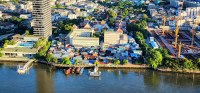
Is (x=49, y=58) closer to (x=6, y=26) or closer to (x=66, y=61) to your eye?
(x=66, y=61)

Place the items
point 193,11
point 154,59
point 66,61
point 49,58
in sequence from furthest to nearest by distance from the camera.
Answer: point 193,11 → point 49,58 → point 66,61 → point 154,59

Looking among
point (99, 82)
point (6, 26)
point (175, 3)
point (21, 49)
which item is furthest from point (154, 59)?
point (175, 3)

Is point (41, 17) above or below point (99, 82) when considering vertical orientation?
above

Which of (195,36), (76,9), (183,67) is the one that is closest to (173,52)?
(183,67)

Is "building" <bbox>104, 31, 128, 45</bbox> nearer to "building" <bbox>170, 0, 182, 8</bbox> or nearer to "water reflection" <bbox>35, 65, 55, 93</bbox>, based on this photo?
"water reflection" <bbox>35, 65, 55, 93</bbox>

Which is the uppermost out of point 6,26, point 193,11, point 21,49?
point 193,11

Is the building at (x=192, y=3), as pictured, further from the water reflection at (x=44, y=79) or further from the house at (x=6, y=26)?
the water reflection at (x=44, y=79)
